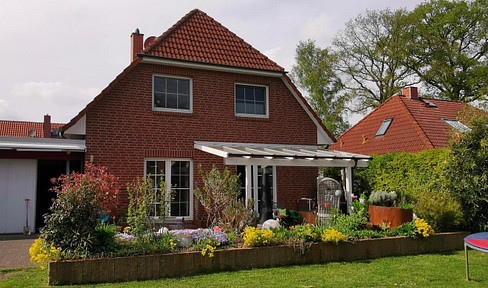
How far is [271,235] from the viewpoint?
27.7 feet

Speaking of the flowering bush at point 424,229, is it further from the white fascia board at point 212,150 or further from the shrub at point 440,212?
the white fascia board at point 212,150

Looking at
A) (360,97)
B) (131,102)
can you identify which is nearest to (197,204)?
(131,102)

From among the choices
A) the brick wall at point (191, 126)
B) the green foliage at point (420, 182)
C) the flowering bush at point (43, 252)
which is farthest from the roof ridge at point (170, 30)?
the green foliage at point (420, 182)

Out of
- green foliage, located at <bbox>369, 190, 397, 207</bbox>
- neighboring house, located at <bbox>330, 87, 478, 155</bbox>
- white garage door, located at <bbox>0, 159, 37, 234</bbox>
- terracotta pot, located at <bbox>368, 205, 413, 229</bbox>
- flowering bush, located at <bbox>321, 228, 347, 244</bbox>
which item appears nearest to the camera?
flowering bush, located at <bbox>321, 228, 347, 244</bbox>

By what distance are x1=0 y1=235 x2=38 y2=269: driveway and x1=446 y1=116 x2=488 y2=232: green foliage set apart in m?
11.0

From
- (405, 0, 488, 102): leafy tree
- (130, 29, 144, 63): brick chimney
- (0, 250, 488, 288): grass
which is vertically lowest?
(0, 250, 488, 288): grass

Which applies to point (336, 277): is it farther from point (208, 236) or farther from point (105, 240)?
point (105, 240)

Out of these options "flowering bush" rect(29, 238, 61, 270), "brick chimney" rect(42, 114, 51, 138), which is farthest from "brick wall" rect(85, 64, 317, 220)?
"brick chimney" rect(42, 114, 51, 138)

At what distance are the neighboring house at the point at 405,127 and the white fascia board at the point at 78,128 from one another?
1437 centimetres

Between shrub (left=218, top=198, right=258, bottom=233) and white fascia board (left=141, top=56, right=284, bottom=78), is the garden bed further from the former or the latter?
white fascia board (left=141, top=56, right=284, bottom=78)

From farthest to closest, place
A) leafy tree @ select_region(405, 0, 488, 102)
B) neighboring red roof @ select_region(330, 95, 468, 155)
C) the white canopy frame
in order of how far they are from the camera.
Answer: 1. leafy tree @ select_region(405, 0, 488, 102)
2. neighboring red roof @ select_region(330, 95, 468, 155)
3. the white canopy frame

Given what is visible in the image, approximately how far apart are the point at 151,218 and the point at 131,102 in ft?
17.0

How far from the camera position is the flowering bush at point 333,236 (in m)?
8.73

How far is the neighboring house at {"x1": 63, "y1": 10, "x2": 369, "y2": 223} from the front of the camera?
11.9 meters
